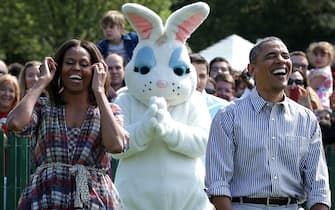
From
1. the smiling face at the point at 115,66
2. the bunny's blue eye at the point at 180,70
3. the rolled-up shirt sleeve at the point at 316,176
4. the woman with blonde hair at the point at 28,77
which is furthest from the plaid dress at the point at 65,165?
the woman with blonde hair at the point at 28,77

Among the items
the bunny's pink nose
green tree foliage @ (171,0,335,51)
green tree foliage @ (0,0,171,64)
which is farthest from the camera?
green tree foliage @ (171,0,335,51)

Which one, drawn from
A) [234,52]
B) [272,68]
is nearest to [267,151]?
[272,68]

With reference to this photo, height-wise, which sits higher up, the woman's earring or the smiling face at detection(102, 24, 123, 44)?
the smiling face at detection(102, 24, 123, 44)

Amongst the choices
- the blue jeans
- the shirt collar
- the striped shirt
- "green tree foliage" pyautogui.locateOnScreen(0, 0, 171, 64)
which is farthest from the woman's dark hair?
"green tree foliage" pyautogui.locateOnScreen(0, 0, 171, 64)

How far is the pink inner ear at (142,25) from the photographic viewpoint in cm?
927

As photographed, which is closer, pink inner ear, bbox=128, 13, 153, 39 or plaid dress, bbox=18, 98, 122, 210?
plaid dress, bbox=18, 98, 122, 210

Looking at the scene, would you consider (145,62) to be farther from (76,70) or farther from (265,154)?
(265,154)

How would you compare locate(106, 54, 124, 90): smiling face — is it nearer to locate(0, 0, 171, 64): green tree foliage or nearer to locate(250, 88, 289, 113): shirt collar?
locate(250, 88, 289, 113): shirt collar

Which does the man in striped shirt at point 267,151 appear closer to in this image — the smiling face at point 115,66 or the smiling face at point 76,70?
the smiling face at point 76,70

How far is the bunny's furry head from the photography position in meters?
9.06

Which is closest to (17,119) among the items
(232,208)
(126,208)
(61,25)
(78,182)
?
(78,182)

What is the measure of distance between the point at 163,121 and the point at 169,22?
1.03 m

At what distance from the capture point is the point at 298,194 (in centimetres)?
731

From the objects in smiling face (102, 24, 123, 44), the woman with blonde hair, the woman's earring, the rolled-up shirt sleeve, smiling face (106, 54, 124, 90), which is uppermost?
smiling face (102, 24, 123, 44)
